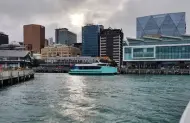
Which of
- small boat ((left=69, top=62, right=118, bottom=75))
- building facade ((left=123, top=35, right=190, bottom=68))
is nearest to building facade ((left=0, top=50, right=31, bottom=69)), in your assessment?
small boat ((left=69, top=62, right=118, bottom=75))

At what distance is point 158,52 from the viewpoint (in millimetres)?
157750

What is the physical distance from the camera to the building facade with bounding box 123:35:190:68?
152 m

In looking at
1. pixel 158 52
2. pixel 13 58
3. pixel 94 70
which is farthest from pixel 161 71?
pixel 13 58

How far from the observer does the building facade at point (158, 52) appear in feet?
497

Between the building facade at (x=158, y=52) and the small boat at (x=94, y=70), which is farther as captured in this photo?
the building facade at (x=158, y=52)

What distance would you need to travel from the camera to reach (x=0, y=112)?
81.1ft

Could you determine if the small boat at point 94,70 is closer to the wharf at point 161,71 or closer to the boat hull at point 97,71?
the boat hull at point 97,71

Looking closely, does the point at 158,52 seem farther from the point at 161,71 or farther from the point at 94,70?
the point at 94,70

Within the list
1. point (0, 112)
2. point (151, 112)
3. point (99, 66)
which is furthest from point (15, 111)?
point (99, 66)

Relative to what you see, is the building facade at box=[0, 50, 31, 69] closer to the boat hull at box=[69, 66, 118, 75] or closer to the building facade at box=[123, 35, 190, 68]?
the boat hull at box=[69, 66, 118, 75]

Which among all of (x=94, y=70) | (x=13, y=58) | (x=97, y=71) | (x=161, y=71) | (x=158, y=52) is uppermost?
(x=158, y=52)

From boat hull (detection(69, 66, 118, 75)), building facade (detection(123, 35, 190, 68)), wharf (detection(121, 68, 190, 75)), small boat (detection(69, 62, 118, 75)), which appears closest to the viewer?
boat hull (detection(69, 66, 118, 75))

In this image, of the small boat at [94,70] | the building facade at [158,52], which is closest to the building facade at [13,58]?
the small boat at [94,70]

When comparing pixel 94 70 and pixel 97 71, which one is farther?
pixel 94 70
